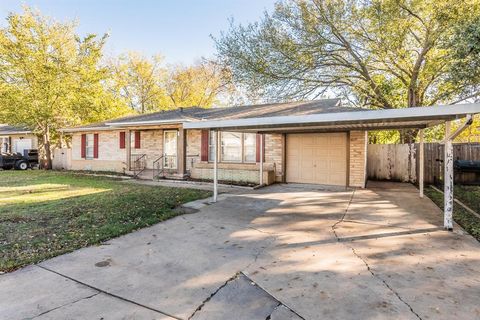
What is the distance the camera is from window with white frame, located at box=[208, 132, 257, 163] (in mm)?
13070

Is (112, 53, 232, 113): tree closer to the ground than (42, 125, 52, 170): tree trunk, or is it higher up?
higher up

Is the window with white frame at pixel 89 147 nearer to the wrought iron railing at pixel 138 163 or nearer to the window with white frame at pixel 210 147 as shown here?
the wrought iron railing at pixel 138 163

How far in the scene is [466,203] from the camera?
811 centimetres

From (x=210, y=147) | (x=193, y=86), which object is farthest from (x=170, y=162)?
(x=193, y=86)

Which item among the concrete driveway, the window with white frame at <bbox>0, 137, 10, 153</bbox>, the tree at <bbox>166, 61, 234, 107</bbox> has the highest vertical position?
the tree at <bbox>166, 61, 234, 107</bbox>

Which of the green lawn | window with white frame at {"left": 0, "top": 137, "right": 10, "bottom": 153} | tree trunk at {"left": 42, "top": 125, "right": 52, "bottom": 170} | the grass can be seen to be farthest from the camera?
window with white frame at {"left": 0, "top": 137, "right": 10, "bottom": 153}

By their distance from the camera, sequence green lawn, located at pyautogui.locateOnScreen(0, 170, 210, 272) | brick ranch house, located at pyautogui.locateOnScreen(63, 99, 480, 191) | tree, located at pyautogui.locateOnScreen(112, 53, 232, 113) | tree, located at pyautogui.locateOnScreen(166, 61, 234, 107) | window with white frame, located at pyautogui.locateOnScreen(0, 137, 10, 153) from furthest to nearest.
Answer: tree, located at pyautogui.locateOnScreen(112, 53, 232, 113) → tree, located at pyautogui.locateOnScreen(166, 61, 234, 107) → window with white frame, located at pyautogui.locateOnScreen(0, 137, 10, 153) → brick ranch house, located at pyautogui.locateOnScreen(63, 99, 480, 191) → green lawn, located at pyautogui.locateOnScreen(0, 170, 210, 272)

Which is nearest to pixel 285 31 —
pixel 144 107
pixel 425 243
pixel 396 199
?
pixel 396 199

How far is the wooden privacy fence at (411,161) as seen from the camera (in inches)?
468

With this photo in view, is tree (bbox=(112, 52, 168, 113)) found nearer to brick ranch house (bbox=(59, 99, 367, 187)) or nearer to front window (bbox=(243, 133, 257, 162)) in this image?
brick ranch house (bbox=(59, 99, 367, 187))

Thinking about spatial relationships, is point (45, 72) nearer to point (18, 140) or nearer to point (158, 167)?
point (158, 167)

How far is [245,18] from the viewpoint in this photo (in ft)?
46.4

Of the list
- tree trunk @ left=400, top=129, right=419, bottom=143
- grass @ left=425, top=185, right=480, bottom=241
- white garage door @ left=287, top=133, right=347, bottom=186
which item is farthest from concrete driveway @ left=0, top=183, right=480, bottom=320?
tree trunk @ left=400, top=129, right=419, bottom=143

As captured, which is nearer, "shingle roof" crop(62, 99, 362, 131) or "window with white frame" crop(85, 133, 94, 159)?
"shingle roof" crop(62, 99, 362, 131)
